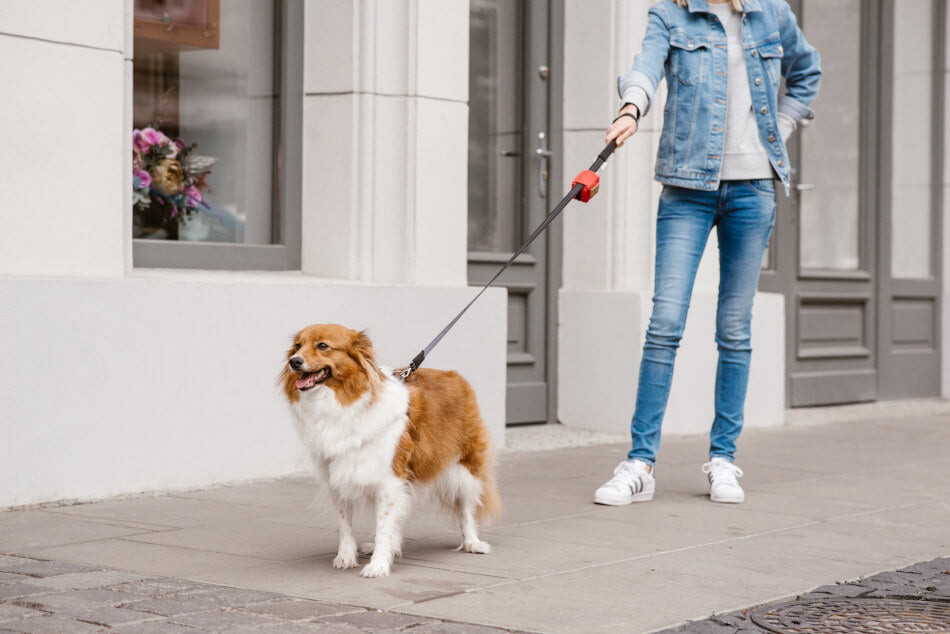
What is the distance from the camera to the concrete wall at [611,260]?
820cm

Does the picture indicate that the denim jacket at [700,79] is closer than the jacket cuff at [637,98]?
No

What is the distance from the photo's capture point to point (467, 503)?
4566mm

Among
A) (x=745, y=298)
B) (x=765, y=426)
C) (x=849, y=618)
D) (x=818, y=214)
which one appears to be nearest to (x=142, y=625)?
(x=849, y=618)

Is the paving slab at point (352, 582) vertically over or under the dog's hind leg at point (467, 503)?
under

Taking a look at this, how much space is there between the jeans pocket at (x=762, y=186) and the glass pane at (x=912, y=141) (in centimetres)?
564

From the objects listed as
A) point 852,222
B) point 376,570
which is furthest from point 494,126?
point 376,570

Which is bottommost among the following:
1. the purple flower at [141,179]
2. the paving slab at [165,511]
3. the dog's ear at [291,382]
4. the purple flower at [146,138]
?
the paving slab at [165,511]

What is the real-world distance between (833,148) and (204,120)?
5537 mm

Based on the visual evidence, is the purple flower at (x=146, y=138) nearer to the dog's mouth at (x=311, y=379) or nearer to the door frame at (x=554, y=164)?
the door frame at (x=554, y=164)

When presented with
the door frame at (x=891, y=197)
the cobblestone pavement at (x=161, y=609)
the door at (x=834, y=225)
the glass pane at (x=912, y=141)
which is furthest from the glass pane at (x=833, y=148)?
the cobblestone pavement at (x=161, y=609)

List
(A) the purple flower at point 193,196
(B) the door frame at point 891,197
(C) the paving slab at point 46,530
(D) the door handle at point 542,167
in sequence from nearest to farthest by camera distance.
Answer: (C) the paving slab at point 46,530 < (A) the purple flower at point 193,196 < (D) the door handle at point 542,167 < (B) the door frame at point 891,197

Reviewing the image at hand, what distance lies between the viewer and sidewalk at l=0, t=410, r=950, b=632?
389 cm

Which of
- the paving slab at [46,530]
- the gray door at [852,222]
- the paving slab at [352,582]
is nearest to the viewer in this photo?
the paving slab at [352,582]

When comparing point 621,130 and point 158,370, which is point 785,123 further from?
point 158,370
